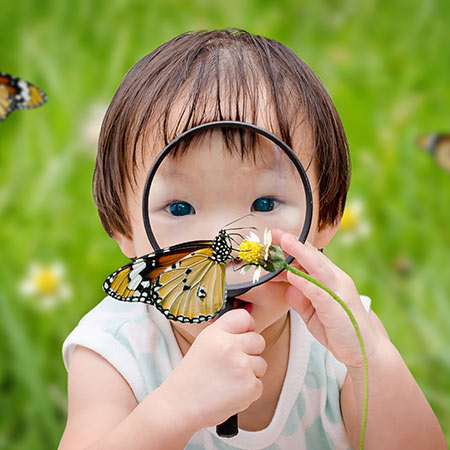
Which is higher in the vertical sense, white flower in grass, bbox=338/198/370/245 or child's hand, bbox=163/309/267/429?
white flower in grass, bbox=338/198/370/245

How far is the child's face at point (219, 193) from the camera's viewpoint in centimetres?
107

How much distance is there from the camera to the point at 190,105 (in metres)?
1.15

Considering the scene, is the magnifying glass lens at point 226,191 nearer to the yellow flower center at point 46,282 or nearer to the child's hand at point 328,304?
the child's hand at point 328,304

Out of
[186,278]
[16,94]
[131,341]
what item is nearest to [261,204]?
[186,278]

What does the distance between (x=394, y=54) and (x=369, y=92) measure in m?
0.22

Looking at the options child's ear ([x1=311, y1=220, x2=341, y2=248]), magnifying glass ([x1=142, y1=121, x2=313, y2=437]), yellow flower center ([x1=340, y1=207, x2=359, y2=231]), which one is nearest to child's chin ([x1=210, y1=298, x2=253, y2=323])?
magnifying glass ([x1=142, y1=121, x2=313, y2=437])

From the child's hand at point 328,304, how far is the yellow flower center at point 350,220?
0.95m

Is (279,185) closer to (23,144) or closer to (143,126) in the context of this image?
(143,126)

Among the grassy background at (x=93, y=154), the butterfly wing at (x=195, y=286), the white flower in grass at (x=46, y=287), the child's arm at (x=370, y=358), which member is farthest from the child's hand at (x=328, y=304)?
the white flower in grass at (x=46, y=287)

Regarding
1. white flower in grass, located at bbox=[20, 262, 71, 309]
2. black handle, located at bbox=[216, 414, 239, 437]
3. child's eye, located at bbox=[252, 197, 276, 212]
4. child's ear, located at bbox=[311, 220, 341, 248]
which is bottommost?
black handle, located at bbox=[216, 414, 239, 437]

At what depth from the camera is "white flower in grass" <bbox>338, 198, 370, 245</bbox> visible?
2.12 metres

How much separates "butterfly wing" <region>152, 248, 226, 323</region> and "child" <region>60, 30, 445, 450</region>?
3 centimetres

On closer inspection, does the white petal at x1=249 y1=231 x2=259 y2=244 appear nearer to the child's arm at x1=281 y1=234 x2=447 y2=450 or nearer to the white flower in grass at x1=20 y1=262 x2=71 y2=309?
the child's arm at x1=281 y1=234 x2=447 y2=450

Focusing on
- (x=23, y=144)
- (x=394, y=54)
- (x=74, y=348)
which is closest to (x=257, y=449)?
(x=74, y=348)
